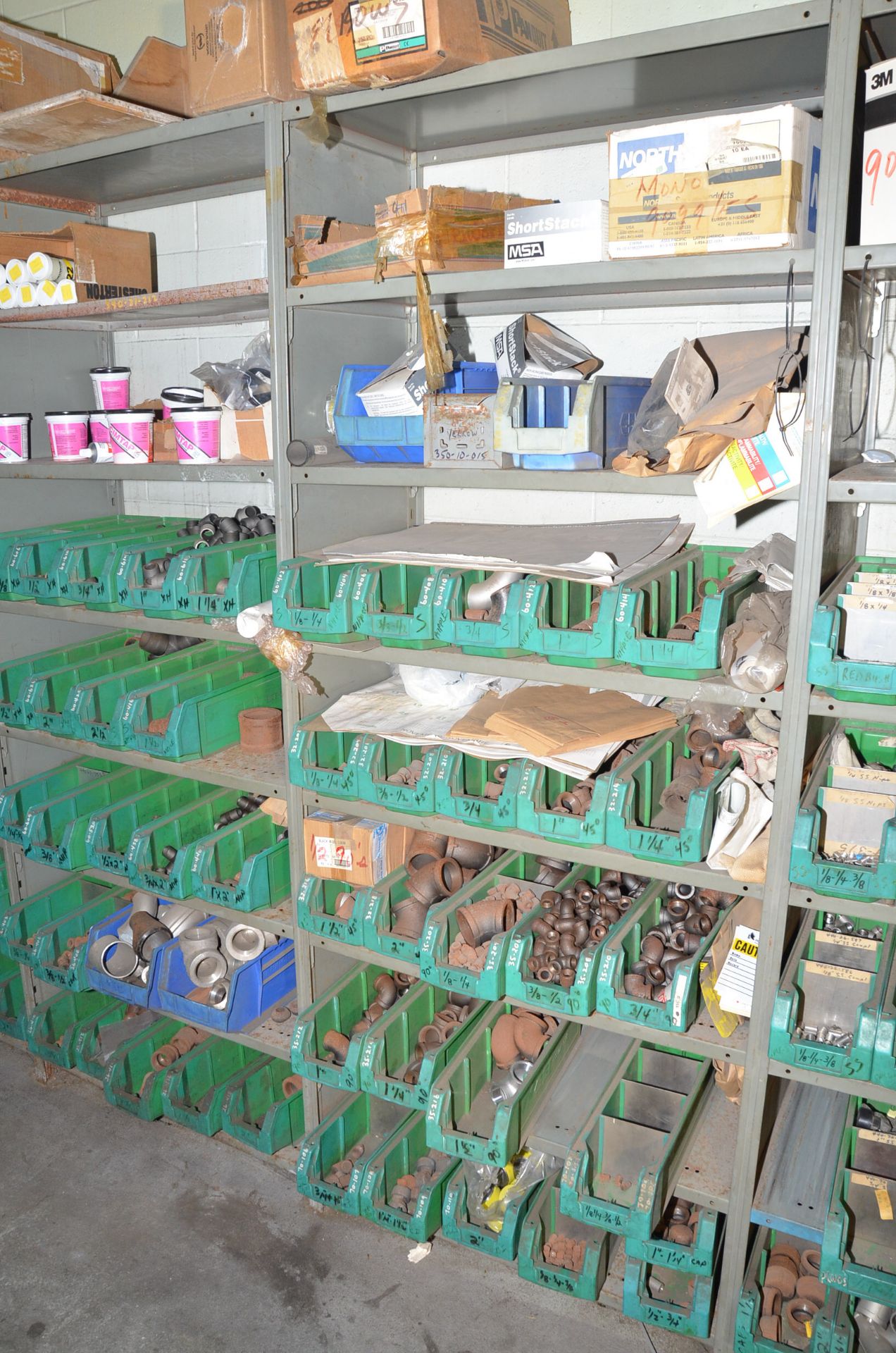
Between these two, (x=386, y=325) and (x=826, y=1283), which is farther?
(x=386, y=325)

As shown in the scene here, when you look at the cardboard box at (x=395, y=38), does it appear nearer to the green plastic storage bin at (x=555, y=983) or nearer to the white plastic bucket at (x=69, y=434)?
the white plastic bucket at (x=69, y=434)

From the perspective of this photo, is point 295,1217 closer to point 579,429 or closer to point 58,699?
point 58,699

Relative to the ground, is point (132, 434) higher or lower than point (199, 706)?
higher

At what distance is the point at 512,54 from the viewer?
1.94 meters

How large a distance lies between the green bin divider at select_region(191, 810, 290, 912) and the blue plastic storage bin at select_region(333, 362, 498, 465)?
3.21 feet

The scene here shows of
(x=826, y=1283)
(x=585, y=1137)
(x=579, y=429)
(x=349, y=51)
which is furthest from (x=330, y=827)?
(x=349, y=51)

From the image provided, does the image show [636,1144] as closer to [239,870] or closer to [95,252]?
[239,870]

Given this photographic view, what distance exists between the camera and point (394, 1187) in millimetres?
2402

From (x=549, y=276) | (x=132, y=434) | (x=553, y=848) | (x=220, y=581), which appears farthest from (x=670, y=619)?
(x=132, y=434)

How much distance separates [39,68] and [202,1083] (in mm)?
2682

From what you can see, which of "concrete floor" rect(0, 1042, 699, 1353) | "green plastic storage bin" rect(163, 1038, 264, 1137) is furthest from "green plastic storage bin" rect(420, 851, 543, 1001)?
"green plastic storage bin" rect(163, 1038, 264, 1137)

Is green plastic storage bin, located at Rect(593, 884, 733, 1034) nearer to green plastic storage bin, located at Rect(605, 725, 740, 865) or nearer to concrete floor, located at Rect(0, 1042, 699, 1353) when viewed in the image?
green plastic storage bin, located at Rect(605, 725, 740, 865)

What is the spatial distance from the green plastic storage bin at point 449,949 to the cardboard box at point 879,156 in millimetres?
1410

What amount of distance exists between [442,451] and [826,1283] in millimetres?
1688
